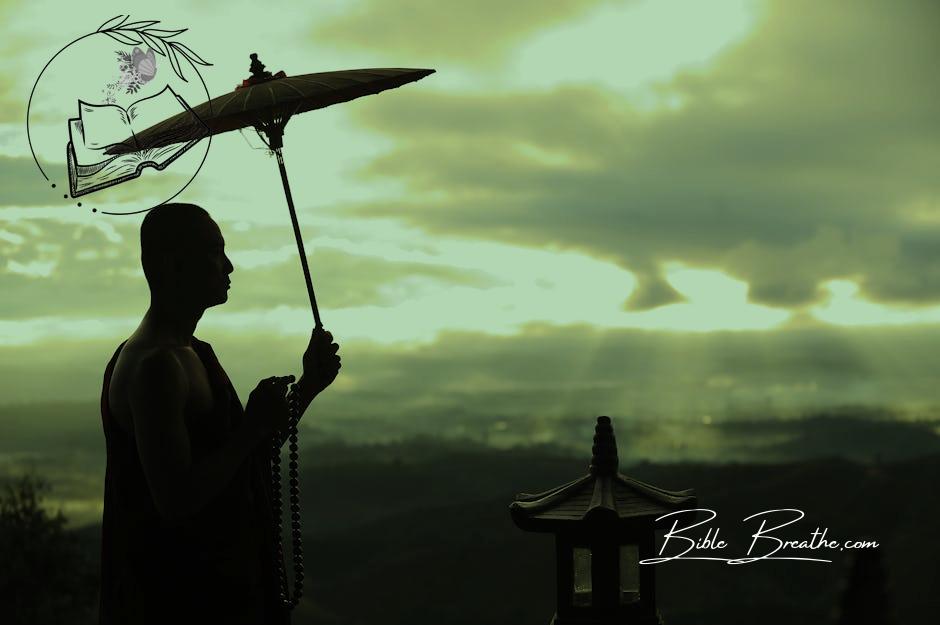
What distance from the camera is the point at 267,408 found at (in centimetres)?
469

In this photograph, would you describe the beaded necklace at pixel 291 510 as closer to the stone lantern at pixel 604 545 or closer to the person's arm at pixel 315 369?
the person's arm at pixel 315 369

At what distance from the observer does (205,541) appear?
4707 mm

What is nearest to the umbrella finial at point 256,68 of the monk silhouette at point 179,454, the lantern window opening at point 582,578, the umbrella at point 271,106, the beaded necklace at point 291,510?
the umbrella at point 271,106

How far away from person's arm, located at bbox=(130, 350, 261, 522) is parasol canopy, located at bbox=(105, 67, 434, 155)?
1.53 meters

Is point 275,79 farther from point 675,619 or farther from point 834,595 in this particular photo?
point 675,619

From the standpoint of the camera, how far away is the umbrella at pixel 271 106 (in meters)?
5.45

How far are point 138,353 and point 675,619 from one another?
1466 inches

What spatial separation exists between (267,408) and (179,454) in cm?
46

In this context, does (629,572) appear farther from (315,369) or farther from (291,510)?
(315,369)

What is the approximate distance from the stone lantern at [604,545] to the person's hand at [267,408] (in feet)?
9.53

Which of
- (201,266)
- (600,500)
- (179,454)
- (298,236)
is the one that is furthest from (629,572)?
(201,266)

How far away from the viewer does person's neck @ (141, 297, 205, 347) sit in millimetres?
4789

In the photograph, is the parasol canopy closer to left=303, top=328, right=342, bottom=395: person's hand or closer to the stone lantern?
left=303, top=328, right=342, bottom=395: person's hand

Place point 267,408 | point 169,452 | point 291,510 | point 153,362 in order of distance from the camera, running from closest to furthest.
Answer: point 169,452
point 153,362
point 267,408
point 291,510
